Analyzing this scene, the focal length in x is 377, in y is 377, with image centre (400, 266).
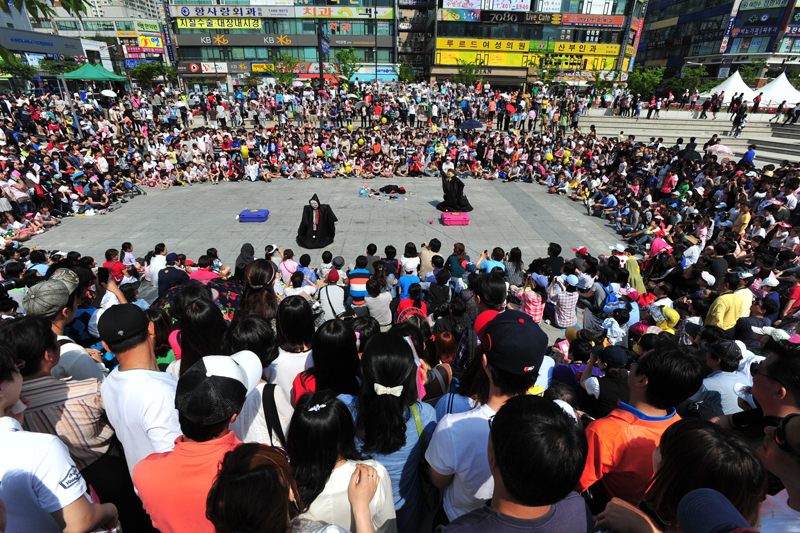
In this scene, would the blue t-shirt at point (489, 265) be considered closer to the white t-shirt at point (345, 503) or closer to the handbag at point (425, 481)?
the handbag at point (425, 481)

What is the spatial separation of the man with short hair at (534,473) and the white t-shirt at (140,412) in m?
1.78

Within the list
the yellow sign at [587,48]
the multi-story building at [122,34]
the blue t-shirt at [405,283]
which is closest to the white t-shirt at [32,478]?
the blue t-shirt at [405,283]

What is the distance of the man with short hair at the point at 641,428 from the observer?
2.14 m

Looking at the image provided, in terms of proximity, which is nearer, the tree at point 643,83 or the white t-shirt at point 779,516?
the white t-shirt at point 779,516

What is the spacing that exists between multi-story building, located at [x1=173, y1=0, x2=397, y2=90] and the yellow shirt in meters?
55.5

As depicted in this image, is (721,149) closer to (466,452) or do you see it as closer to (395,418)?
(466,452)

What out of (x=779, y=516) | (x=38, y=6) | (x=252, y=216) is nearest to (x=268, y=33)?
(x=252, y=216)

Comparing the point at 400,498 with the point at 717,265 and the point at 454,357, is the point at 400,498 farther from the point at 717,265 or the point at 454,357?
the point at 717,265

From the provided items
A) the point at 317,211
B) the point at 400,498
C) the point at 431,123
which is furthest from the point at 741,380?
the point at 431,123

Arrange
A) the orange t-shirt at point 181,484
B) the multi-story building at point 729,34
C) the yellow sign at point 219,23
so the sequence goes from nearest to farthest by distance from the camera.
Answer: the orange t-shirt at point 181,484, the multi-story building at point 729,34, the yellow sign at point 219,23

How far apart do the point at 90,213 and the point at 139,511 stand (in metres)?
13.2

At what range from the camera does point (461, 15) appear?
46.0 metres

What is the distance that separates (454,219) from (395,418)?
1000 centimetres

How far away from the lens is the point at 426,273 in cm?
775
